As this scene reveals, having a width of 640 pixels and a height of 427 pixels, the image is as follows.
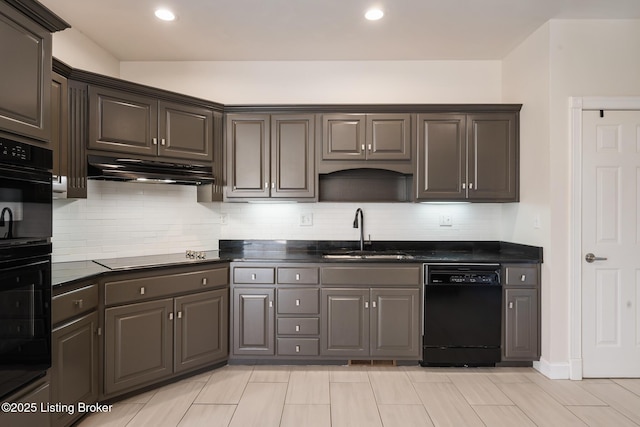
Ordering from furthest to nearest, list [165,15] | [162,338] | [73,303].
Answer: [165,15] → [162,338] → [73,303]

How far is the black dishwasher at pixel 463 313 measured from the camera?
3119mm

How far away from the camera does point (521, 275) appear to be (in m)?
3.11

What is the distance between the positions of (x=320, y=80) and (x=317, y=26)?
0.73 m

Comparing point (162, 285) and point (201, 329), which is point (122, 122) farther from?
point (201, 329)

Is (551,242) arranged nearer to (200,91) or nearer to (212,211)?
(212,211)

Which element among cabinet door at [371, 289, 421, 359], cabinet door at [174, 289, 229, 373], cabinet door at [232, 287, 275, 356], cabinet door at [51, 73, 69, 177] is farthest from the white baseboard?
cabinet door at [51, 73, 69, 177]

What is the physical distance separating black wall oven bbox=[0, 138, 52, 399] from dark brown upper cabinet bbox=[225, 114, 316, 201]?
1767mm

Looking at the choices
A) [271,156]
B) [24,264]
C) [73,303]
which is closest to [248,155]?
[271,156]

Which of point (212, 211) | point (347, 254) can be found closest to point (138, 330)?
point (212, 211)

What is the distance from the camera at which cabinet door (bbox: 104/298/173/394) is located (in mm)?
2498

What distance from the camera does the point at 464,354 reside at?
123 inches

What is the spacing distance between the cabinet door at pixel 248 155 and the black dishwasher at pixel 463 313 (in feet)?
5.75

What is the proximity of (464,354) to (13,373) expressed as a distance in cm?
305

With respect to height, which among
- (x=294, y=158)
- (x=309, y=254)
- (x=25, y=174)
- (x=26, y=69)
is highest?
(x=26, y=69)
